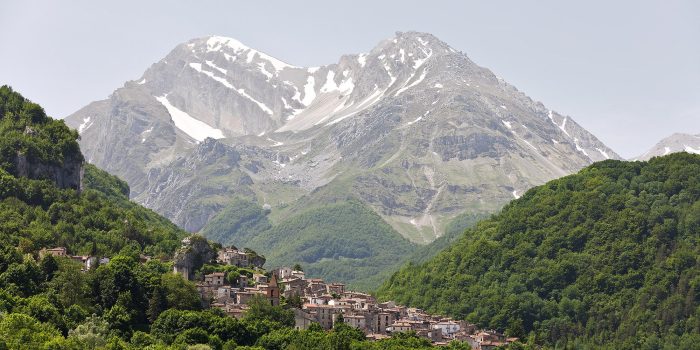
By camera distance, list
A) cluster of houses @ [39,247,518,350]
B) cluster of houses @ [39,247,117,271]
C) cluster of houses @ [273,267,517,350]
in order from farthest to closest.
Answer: cluster of houses @ [273,267,517,350] → cluster of houses @ [39,247,518,350] → cluster of houses @ [39,247,117,271]

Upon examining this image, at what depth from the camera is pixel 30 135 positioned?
164m

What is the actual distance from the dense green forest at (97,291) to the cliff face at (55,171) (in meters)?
0.74

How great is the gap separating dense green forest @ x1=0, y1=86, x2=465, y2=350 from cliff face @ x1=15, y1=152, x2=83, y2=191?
74 centimetres

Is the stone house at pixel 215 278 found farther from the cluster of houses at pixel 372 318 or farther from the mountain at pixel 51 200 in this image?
the mountain at pixel 51 200

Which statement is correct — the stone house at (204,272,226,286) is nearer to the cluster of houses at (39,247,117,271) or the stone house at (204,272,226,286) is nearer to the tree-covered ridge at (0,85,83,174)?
the cluster of houses at (39,247,117,271)

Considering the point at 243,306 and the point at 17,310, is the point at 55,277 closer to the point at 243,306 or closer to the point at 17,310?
the point at 17,310

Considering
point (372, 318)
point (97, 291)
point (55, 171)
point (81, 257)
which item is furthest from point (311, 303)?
point (55, 171)

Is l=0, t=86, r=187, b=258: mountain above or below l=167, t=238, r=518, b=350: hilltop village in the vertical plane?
above

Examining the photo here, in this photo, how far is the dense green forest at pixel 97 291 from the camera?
11162cm

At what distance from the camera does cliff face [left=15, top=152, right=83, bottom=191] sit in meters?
159

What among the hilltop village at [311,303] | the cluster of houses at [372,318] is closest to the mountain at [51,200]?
the hilltop village at [311,303]

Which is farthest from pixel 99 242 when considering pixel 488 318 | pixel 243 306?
pixel 488 318

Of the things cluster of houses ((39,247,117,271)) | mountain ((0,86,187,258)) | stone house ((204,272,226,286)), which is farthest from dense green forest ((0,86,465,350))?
stone house ((204,272,226,286))

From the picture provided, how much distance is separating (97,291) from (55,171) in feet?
135
